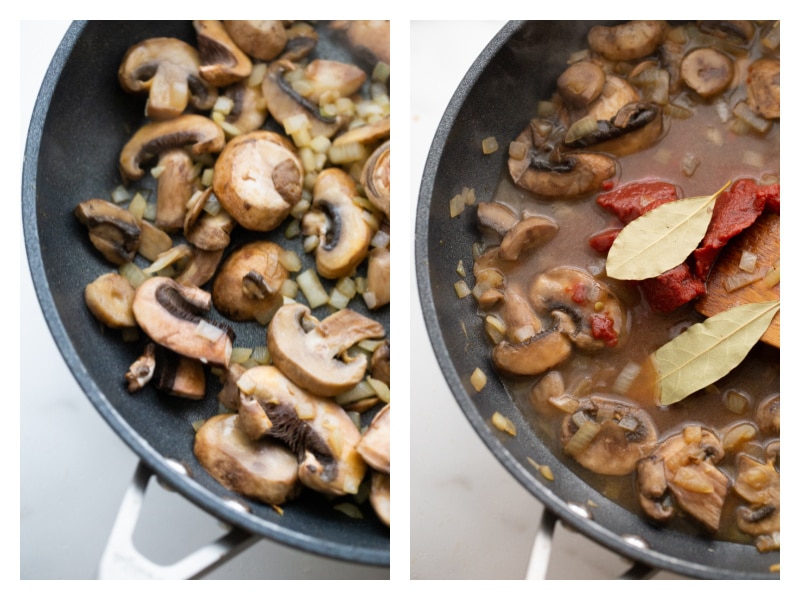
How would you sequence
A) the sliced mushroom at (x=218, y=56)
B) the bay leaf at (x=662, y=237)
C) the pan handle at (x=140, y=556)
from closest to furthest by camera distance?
the pan handle at (x=140, y=556)
the bay leaf at (x=662, y=237)
the sliced mushroom at (x=218, y=56)

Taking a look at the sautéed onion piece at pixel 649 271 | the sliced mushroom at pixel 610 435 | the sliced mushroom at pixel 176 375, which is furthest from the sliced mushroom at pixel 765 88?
the sliced mushroom at pixel 176 375

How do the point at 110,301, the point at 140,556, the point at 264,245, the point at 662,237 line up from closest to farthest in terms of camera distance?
the point at 140,556
the point at 662,237
the point at 110,301
the point at 264,245

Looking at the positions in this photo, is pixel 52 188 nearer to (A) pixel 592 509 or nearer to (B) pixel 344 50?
(B) pixel 344 50

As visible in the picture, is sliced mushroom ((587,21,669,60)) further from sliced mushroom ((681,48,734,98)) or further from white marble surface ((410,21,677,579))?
white marble surface ((410,21,677,579))

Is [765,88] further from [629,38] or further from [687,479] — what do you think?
[687,479]

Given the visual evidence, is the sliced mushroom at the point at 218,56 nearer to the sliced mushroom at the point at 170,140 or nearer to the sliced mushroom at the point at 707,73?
the sliced mushroom at the point at 170,140

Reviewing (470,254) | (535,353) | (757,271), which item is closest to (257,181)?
(470,254)
